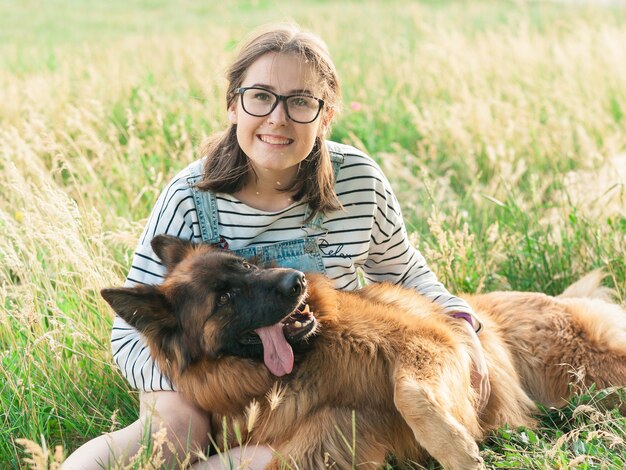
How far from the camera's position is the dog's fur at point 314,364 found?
2662 millimetres

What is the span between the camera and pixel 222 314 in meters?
2.75

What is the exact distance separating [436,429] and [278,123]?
1.42 metres

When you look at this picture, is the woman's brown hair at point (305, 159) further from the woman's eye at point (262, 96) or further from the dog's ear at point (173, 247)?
the dog's ear at point (173, 247)

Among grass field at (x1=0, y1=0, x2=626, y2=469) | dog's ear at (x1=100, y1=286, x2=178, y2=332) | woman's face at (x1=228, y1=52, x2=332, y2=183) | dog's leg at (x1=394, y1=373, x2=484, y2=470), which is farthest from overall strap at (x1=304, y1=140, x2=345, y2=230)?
dog's leg at (x1=394, y1=373, x2=484, y2=470)

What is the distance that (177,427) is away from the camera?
9.34 ft

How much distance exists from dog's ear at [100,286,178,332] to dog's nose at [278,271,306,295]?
50cm

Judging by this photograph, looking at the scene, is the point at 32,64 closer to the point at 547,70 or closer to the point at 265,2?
the point at 265,2

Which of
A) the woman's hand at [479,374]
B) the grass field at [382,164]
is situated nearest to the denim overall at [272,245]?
the grass field at [382,164]

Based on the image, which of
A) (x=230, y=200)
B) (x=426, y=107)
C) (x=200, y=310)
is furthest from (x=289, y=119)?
(x=426, y=107)

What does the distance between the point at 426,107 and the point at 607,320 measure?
398cm

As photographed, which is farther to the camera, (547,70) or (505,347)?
(547,70)

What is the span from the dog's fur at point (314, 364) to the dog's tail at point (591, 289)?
872mm

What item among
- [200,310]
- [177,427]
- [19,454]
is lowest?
[19,454]

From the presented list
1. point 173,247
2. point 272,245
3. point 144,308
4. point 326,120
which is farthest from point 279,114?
point 144,308
